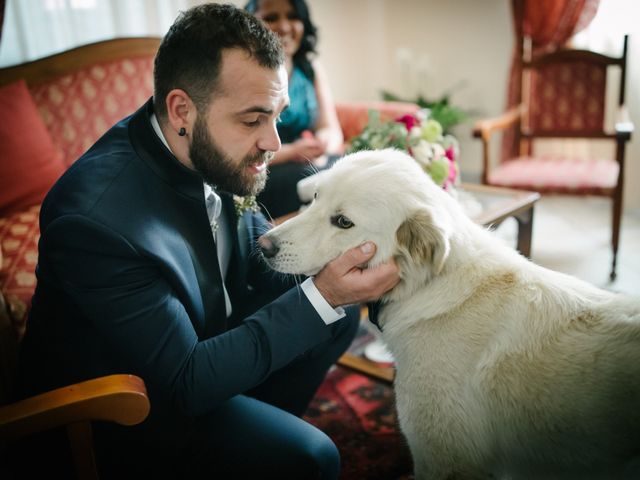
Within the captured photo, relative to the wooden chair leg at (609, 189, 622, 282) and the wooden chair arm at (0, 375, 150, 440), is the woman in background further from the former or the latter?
the wooden chair arm at (0, 375, 150, 440)

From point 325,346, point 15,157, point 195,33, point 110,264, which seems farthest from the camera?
point 15,157

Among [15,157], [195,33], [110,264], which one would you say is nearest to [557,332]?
[110,264]

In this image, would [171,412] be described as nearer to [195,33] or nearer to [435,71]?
[195,33]

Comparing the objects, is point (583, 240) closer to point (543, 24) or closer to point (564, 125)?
point (564, 125)

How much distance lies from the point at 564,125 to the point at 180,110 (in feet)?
10.8

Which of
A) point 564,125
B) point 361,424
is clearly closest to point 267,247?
point 361,424

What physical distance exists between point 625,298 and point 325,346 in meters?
0.92

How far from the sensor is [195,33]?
1.31 m

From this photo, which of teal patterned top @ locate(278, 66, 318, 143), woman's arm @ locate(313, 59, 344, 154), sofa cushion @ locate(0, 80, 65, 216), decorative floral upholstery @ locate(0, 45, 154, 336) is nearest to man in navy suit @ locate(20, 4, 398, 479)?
decorative floral upholstery @ locate(0, 45, 154, 336)

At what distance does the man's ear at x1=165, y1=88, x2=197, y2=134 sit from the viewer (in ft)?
4.36

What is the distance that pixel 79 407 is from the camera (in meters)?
1.02

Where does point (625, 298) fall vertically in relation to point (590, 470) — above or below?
above

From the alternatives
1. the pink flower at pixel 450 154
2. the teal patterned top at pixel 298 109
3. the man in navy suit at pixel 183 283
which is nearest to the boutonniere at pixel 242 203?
the man in navy suit at pixel 183 283

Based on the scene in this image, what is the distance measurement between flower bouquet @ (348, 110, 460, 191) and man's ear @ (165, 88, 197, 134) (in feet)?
2.86
